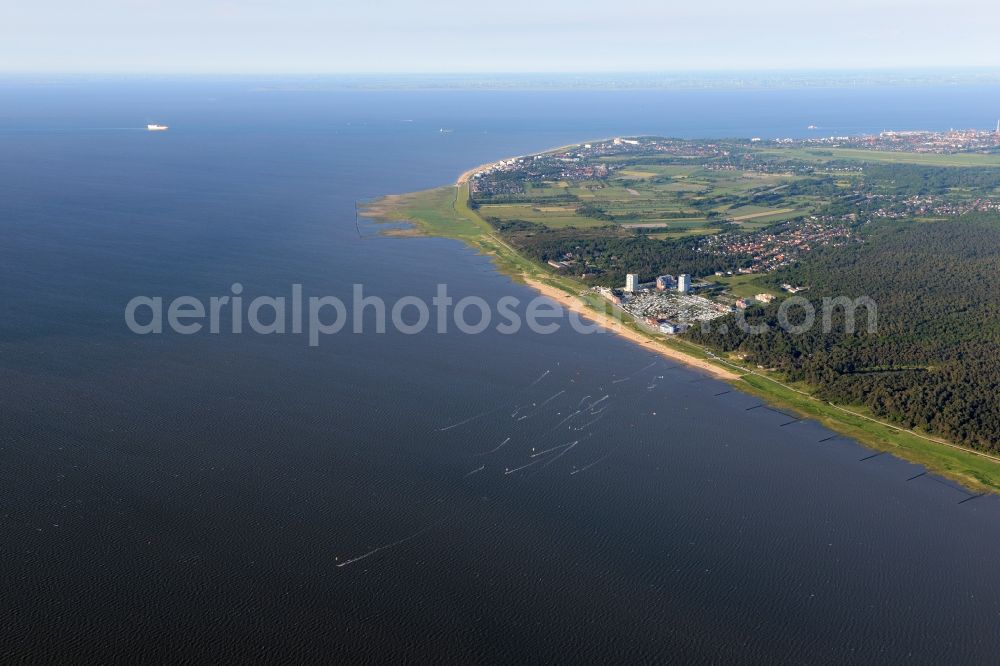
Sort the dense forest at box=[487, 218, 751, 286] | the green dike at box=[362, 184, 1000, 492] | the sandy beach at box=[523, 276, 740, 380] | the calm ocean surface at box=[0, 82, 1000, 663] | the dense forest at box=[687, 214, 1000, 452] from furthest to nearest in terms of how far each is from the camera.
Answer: the dense forest at box=[487, 218, 751, 286]
the sandy beach at box=[523, 276, 740, 380]
the dense forest at box=[687, 214, 1000, 452]
the green dike at box=[362, 184, 1000, 492]
the calm ocean surface at box=[0, 82, 1000, 663]

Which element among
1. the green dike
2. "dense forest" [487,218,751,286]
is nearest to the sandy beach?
the green dike

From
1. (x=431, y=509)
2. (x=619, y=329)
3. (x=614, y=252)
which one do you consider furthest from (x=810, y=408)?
(x=614, y=252)

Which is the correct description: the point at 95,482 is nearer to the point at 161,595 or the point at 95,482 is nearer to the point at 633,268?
the point at 161,595

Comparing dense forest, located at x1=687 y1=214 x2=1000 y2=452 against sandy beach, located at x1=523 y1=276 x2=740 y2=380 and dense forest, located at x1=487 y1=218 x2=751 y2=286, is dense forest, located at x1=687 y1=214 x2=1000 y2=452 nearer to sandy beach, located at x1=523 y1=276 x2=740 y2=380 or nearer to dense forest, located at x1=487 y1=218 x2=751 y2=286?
sandy beach, located at x1=523 y1=276 x2=740 y2=380

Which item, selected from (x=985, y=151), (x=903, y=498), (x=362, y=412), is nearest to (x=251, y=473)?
(x=362, y=412)

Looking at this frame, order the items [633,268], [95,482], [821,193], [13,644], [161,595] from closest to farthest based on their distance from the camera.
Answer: [13,644], [161,595], [95,482], [633,268], [821,193]

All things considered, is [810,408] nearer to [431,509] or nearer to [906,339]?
[906,339]
